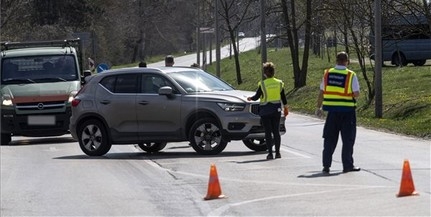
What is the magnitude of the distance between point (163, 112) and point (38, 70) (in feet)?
24.7

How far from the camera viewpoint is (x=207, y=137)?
18.4 m

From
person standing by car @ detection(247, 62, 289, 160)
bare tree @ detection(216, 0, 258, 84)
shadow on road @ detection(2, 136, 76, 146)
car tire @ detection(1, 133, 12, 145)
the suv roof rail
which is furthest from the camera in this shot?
bare tree @ detection(216, 0, 258, 84)

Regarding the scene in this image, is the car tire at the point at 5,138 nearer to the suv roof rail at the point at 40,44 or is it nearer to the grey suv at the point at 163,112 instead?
the suv roof rail at the point at 40,44

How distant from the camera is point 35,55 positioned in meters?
25.6

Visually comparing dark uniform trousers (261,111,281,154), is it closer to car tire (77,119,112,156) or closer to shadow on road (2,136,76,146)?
car tire (77,119,112,156)

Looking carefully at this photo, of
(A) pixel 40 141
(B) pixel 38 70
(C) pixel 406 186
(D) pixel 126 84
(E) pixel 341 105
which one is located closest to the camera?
(C) pixel 406 186

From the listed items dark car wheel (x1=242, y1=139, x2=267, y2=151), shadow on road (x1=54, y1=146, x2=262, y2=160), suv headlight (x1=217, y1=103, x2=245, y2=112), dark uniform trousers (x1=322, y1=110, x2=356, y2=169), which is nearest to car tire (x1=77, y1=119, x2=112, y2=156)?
shadow on road (x1=54, y1=146, x2=262, y2=160)

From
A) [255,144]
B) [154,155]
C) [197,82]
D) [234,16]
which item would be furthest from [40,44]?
[234,16]

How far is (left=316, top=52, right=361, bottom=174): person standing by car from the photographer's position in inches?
581

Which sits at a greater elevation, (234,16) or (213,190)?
(234,16)

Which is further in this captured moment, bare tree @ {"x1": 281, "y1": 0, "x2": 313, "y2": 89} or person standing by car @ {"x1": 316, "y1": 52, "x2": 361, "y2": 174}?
bare tree @ {"x1": 281, "y1": 0, "x2": 313, "y2": 89}

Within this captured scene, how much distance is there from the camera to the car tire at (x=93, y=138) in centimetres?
1925

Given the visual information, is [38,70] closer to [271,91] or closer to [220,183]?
Result: [271,91]

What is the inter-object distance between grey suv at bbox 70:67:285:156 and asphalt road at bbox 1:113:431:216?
0.38 metres
